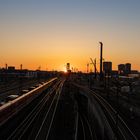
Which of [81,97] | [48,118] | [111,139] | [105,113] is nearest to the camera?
[111,139]

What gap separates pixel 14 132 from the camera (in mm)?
32625

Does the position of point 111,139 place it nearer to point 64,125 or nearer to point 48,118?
point 64,125

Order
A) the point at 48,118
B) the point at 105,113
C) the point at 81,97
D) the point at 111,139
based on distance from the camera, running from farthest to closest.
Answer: the point at 81,97
the point at 48,118
the point at 105,113
the point at 111,139

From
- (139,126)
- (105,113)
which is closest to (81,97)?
(105,113)

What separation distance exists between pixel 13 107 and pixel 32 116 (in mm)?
9550

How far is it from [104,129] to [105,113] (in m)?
5.03

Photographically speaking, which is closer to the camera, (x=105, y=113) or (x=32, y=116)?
(x=105, y=113)

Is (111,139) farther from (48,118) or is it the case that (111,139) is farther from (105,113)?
(48,118)

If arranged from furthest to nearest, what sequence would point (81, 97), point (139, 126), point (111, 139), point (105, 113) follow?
1. point (81, 97)
2. point (105, 113)
3. point (139, 126)
4. point (111, 139)

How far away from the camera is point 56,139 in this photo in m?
32.2

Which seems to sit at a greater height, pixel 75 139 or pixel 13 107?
pixel 13 107

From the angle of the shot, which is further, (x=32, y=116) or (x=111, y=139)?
(x=32, y=116)

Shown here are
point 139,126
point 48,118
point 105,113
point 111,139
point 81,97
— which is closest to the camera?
point 111,139

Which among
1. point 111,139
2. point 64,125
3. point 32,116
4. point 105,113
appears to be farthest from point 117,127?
point 32,116
